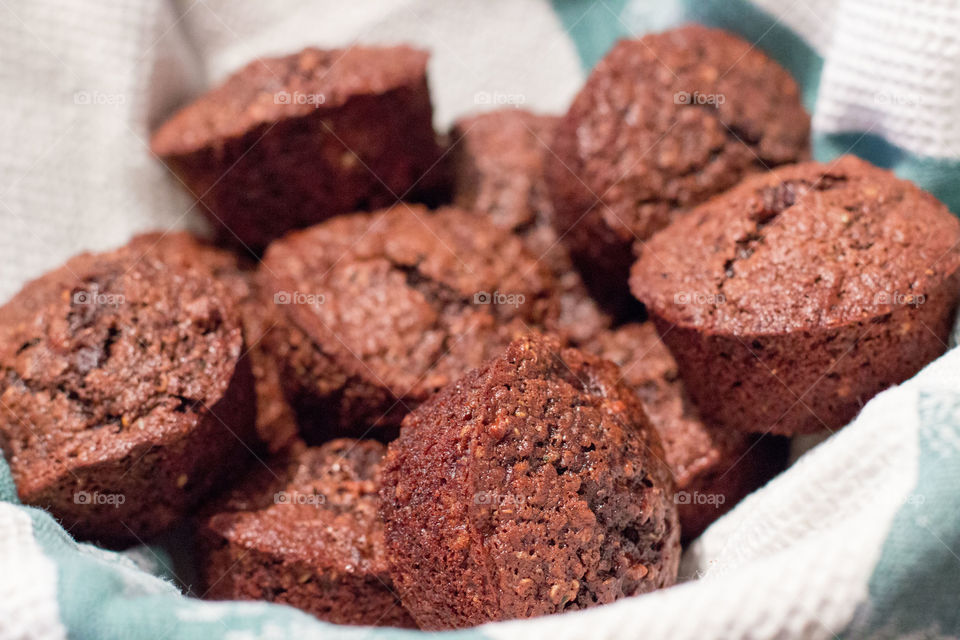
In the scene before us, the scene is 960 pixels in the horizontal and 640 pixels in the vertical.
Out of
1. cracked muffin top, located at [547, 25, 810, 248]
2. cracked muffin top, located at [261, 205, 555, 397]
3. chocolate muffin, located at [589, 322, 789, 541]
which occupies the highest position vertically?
cracked muffin top, located at [547, 25, 810, 248]

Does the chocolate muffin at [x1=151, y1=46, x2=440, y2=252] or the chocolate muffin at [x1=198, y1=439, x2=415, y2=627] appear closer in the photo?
the chocolate muffin at [x1=198, y1=439, x2=415, y2=627]

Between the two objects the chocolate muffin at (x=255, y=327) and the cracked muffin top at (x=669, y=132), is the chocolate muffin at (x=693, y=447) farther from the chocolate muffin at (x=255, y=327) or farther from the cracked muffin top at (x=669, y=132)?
the chocolate muffin at (x=255, y=327)

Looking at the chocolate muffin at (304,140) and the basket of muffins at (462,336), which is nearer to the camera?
the basket of muffins at (462,336)

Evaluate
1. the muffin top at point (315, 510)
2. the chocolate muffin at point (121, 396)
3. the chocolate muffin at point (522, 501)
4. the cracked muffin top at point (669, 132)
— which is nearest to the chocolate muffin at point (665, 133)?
the cracked muffin top at point (669, 132)

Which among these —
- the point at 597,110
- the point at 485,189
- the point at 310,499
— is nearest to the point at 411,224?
the point at 485,189

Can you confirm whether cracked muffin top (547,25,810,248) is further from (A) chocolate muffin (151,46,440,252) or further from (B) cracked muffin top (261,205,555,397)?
(A) chocolate muffin (151,46,440,252)

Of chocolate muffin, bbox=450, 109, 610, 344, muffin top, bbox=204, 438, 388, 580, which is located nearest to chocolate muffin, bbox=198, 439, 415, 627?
muffin top, bbox=204, 438, 388, 580

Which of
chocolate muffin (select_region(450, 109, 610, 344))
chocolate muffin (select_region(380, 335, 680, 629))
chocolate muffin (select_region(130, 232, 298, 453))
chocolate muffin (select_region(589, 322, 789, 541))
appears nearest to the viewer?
chocolate muffin (select_region(380, 335, 680, 629))
